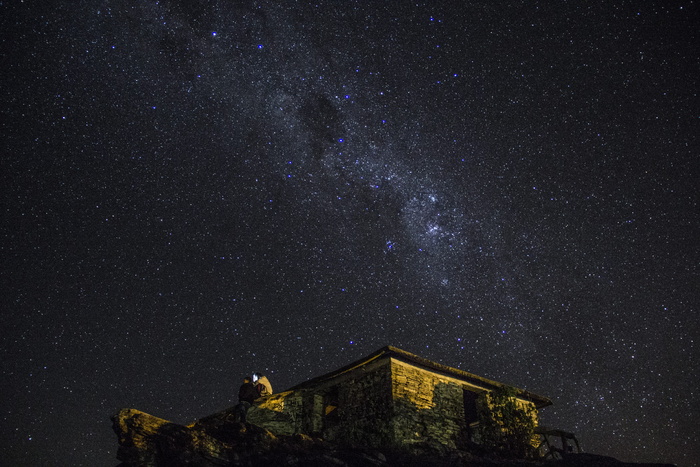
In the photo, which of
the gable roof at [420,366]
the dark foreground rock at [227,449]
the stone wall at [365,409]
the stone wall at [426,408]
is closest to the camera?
the dark foreground rock at [227,449]

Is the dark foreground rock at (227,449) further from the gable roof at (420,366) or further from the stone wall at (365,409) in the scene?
the gable roof at (420,366)

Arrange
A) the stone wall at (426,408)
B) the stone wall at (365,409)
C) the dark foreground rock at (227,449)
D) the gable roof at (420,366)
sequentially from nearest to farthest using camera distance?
1. the dark foreground rock at (227,449)
2. the stone wall at (426,408)
3. the stone wall at (365,409)
4. the gable roof at (420,366)

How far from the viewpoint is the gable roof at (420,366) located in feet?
47.3

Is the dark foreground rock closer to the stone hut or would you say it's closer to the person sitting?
the stone hut

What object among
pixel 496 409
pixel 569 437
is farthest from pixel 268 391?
pixel 569 437

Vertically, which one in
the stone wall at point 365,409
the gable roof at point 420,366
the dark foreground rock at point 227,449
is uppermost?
the gable roof at point 420,366

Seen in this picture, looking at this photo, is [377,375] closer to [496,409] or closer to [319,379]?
[319,379]

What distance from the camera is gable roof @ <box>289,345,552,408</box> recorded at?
14.4 metres

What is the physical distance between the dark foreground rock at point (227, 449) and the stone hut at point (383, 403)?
165 cm

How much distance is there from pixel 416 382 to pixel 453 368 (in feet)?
5.44

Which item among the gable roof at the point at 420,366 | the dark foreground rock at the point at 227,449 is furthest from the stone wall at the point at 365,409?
the dark foreground rock at the point at 227,449

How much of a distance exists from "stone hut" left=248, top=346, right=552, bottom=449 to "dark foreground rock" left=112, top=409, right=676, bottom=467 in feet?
5.40

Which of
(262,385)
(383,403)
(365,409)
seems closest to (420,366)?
(383,403)

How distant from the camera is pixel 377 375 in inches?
575
